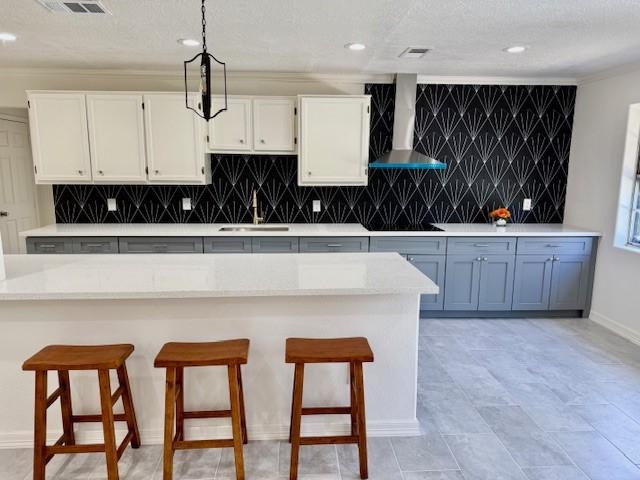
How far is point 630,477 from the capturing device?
200 centimetres

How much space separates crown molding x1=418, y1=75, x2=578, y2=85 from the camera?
428cm

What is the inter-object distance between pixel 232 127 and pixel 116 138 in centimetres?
109

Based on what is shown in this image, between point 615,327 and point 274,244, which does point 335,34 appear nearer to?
point 274,244

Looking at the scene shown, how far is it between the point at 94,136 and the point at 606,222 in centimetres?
490

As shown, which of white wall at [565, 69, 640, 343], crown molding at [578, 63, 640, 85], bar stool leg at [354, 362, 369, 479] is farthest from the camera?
white wall at [565, 69, 640, 343]

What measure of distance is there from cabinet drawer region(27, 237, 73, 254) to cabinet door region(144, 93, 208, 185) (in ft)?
3.13

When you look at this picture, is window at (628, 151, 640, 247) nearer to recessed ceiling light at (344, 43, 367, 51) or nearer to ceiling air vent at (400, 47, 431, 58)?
ceiling air vent at (400, 47, 431, 58)

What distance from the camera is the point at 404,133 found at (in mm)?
4195

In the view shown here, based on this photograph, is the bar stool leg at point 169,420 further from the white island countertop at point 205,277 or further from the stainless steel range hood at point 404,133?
the stainless steel range hood at point 404,133

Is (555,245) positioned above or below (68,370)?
above

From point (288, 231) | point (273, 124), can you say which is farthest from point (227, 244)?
point (273, 124)

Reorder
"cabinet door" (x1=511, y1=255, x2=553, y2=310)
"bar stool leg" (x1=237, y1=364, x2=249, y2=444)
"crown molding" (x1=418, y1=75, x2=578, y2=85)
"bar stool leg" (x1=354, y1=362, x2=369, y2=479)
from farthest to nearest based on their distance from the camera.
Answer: "crown molding" (x1=418, y1=75, x2=578, y2=85), "cabinet door" (x1=511, y1=255, x2=553, y2=310), "bar stool leg" (x1=237, y1=364, x2=249, y2=444), "bar stool leg" (x1=354, y1=362, x2=369, y2=479)

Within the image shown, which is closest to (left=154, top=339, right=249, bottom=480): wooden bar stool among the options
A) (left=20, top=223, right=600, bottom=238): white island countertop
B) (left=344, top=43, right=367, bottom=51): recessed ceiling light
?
(left=20, top=223, right=600, bottom=238): white island countertop

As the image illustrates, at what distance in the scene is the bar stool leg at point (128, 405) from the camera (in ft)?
6.72
